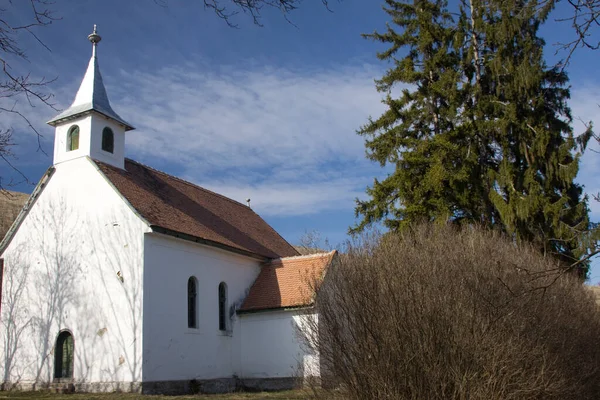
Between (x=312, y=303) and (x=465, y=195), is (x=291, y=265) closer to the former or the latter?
(x=465, y=195)

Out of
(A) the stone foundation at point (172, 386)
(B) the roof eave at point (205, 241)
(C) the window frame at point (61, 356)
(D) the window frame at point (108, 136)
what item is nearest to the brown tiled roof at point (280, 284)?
(B) the roof eave at point (205, 241)

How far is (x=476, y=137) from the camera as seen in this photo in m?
24.0

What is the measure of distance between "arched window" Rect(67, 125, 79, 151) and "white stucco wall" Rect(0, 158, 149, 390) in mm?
792

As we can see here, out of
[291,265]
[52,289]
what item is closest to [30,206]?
[52,289]

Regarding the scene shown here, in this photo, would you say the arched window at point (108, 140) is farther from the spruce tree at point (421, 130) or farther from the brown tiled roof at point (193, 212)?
the spruce tree at point (421, 130)

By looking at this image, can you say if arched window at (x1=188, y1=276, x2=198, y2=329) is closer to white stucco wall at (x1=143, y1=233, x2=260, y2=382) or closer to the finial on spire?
white stucco wall at (x1=143, y1=233, x2=260, y2=382)

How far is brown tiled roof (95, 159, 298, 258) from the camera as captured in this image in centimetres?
2005

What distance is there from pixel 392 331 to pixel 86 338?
42.6ft

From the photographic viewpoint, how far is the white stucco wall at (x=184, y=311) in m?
18.3

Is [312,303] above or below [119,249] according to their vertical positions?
below

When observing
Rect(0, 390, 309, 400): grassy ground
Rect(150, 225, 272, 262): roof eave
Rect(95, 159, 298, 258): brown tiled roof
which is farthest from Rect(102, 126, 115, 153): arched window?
Rect(0, 390, 309, 400): grassy ground

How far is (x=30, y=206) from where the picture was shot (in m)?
21.3

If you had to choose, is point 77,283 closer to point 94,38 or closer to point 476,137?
point 94,38

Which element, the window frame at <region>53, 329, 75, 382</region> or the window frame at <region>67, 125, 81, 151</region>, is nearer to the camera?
the window frame at <region>53, 329, 75, 382</region>
